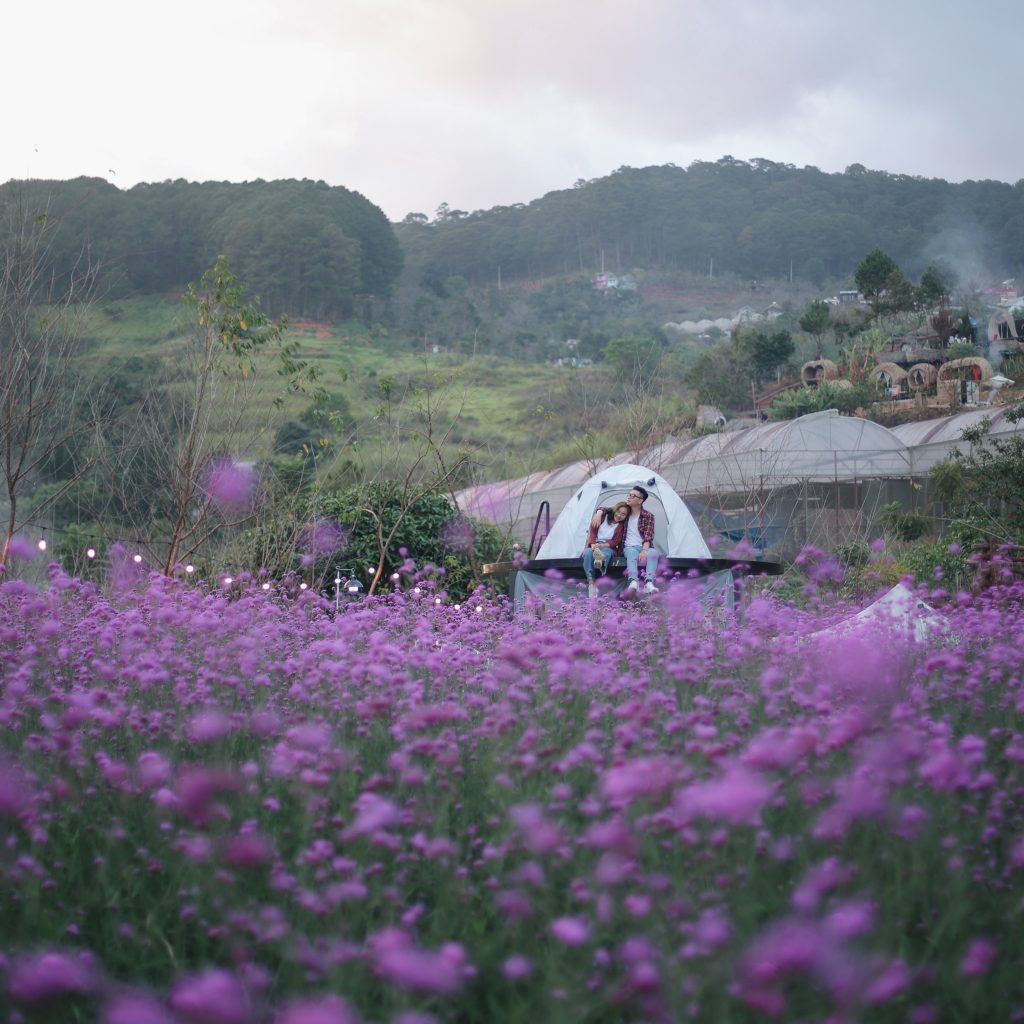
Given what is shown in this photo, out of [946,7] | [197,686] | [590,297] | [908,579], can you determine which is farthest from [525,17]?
[590,297]

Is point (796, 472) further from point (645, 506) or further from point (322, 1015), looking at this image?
point (322, 1015)

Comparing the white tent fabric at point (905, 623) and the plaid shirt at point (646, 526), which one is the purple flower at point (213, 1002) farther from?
the plaid shirt at point (646, 526)

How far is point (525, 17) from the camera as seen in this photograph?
1650cm

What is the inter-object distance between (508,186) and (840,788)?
273 ft

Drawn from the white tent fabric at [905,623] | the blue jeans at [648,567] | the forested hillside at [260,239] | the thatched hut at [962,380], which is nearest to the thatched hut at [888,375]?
the thatched hut at [962,380]

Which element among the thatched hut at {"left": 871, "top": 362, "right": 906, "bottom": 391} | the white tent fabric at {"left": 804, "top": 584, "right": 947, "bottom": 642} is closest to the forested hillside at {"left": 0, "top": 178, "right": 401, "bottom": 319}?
the thatched hut at {"left": 871, "top": 362, "right": 906, "bottom": 391}

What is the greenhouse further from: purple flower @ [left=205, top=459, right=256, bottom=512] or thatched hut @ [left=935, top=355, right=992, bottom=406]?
thatched hut @ [left=935, top=355, right=992, bottom=406]

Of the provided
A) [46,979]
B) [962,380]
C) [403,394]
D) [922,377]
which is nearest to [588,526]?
[403,394]

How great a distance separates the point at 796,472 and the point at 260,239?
31469mm

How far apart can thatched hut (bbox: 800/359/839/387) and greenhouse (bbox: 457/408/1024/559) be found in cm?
1536

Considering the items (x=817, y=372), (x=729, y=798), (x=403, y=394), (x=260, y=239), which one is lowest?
(x=729, y=798)

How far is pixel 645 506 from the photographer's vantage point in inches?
387

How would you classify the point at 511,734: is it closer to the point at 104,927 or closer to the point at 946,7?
the point at 104,927

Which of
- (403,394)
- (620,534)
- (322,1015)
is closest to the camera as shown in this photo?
(322,1015)
